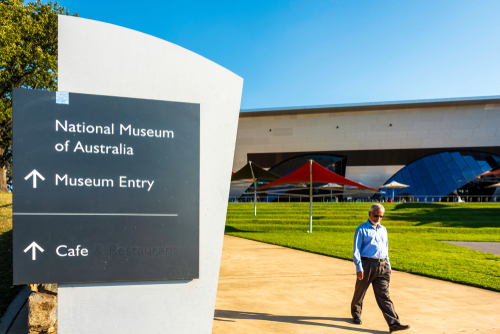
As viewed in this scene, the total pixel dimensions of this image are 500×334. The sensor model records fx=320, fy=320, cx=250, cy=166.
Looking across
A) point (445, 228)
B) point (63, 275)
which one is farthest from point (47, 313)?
point (445, 228)

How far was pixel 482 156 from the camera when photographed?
3775 centimetres

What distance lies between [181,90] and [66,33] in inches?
47.4

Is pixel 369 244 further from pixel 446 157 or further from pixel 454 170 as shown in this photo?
pixel 446 157

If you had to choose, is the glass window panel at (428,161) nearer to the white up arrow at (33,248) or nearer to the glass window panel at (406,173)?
the glass window panel at (406,173)

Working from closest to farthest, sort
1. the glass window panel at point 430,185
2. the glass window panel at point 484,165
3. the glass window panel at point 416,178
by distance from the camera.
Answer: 1. the glass window panel at point 430,185
2. the glass window panel at point 416,178
3. the glass window panel at point 484,165

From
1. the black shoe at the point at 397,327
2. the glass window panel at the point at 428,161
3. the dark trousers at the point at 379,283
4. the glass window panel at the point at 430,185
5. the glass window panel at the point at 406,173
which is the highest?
the glass window panel at the point at 428,161

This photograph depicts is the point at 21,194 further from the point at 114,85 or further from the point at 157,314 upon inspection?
the point at 157,314

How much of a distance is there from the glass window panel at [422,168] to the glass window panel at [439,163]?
1264mm

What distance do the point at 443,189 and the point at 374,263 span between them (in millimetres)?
34807

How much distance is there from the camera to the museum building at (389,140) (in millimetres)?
36875

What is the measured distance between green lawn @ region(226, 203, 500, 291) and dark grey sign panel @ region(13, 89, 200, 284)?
605cm

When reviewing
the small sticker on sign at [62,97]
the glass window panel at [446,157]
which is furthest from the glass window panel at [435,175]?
the small sticker on sign at [62,97]

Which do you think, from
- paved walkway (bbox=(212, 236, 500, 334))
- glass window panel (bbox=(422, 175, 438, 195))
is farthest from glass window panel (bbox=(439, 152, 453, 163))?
paved walkway (bbox=(212, 236, 500, 334))

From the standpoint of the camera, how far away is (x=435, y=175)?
35.6 m
